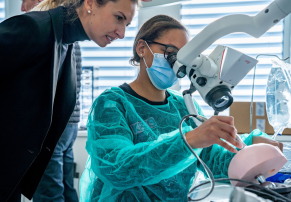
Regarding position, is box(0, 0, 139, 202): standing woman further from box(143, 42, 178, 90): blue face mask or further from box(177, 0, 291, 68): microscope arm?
box(177, 0, 291, 68): microscope arm

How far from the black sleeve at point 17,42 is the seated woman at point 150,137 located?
0.34 metres

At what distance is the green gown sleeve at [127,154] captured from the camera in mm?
841

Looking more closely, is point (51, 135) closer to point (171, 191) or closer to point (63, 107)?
point (63, 107)

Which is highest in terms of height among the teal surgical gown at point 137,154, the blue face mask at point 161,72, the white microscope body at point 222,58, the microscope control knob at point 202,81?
the white microscope body at point 222,58

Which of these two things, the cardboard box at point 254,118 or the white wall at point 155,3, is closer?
the white wall at point 155,3

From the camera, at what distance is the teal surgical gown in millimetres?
856

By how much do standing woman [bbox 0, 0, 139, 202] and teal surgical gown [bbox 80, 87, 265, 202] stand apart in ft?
0.69

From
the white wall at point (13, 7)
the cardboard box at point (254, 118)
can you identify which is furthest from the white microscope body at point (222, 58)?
the white wall at point (13, 7)

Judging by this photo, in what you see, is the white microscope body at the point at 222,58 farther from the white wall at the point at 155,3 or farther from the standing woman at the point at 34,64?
the standing woman at the point at 34,64

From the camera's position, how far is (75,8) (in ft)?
3.70

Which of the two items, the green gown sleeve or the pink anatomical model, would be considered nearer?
the pink anatomical model

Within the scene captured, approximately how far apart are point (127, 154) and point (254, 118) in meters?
1.52

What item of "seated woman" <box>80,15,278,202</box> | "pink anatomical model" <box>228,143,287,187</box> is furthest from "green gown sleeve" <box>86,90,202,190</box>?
"pink anatomical model" <box>228,143,287,187</box>

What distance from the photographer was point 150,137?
3.61ft
